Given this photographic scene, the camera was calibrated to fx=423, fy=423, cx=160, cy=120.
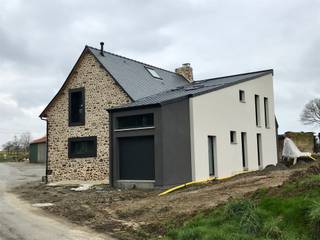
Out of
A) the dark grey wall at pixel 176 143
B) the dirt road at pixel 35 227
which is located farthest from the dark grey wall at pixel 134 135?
the dirt road at pixel 35 227

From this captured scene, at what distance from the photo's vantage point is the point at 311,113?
5759 centimetres

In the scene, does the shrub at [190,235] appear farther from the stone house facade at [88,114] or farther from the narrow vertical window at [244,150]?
the narrow vertical window at [244,150]

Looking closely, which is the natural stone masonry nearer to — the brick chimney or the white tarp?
the brick chimney

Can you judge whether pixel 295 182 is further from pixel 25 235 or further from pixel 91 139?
pixel 91 139

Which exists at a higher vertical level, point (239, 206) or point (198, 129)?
point (198, 129)

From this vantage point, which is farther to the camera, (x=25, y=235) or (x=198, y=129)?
(x=198, y=129)

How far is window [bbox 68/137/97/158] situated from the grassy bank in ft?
44.2

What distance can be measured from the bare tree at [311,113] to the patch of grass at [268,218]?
1982 inches

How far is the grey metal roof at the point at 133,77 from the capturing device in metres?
22.2

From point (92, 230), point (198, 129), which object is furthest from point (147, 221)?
point (198, 129)

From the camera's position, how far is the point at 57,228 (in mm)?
10055

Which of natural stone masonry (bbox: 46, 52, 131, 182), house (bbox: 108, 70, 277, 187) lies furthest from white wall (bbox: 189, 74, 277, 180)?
natural stone masonry (bbox: 46, 52, 131, 182)

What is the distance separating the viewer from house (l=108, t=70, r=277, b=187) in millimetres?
Result: 18016

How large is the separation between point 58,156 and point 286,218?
1759cm
